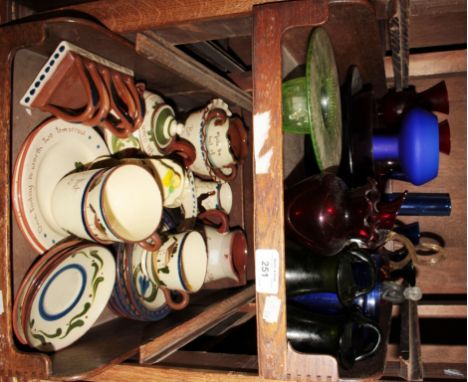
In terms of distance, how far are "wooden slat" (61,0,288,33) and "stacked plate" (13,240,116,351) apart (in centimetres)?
40

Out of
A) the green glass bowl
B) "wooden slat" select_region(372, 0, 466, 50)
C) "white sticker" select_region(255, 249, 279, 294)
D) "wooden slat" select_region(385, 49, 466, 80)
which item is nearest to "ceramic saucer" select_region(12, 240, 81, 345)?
"white sticker" select_region(255, 249, 279, 294)

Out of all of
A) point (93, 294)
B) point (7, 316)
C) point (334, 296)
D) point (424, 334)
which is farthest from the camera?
point (424, 334)

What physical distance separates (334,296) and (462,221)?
0.68 meters

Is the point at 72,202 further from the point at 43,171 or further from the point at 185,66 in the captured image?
the point at 185,66

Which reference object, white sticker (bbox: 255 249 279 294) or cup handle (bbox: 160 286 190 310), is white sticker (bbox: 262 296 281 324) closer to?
white sticker (bbox: 255 249 279 294)

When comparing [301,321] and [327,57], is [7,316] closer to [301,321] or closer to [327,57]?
[301,321]

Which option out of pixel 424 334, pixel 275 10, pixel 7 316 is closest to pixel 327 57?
pixel 275 10

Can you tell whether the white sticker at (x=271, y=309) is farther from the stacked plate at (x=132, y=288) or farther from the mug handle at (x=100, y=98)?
the mug handle at (x=100, y=98)

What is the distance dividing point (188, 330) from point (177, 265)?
0.44 feet

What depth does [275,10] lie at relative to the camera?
2.10 ft

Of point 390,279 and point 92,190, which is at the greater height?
point 92,190

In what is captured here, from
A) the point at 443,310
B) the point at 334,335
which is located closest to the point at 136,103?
the point at 334,335

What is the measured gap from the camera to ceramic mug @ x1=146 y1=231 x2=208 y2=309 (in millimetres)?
845

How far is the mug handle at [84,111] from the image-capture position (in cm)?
70
